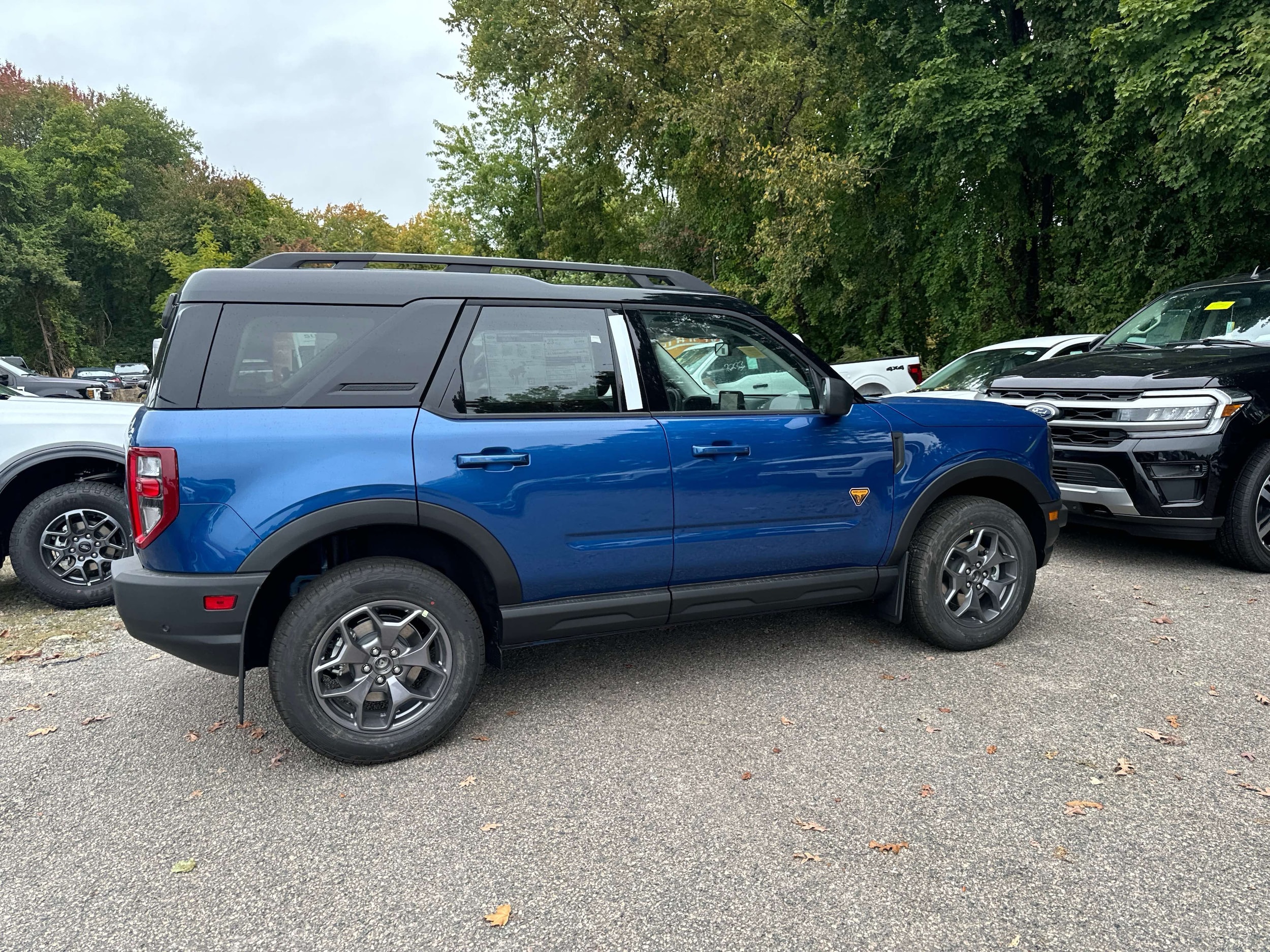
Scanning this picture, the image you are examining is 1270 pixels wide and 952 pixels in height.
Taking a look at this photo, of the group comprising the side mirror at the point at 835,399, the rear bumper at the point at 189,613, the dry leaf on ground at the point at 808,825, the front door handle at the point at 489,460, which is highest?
the side mirror at the point at 835,399

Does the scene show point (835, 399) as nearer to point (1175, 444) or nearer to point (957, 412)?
point (957, 412)

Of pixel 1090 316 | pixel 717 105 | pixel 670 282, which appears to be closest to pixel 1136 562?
pixel 670 282

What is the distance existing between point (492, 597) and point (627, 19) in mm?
19569

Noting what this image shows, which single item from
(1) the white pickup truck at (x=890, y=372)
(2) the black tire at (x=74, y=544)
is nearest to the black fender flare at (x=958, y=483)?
(2) the black tire at (x=74, y=544)

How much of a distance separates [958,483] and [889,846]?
2.11 m

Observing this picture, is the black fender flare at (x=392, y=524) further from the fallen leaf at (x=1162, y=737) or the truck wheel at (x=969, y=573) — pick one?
the fallen leaf at (x=1162, y=737)

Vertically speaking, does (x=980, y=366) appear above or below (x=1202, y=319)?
below

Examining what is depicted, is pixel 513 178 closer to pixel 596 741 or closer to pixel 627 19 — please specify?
pixel 627 19

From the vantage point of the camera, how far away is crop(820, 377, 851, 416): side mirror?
153 inches

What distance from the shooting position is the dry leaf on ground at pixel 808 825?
111 inches

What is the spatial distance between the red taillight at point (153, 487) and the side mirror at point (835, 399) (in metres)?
2.68

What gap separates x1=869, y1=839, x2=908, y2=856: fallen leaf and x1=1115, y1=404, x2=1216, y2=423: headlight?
409cm

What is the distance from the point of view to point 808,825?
2836 mm

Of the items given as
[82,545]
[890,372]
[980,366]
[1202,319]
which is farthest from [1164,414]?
[890,372]
